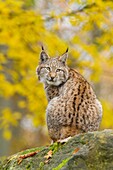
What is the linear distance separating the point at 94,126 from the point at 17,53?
21.3 ft

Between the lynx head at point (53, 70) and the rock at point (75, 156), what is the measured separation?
1799 mm

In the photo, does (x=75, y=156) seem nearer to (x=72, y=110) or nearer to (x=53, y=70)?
(x=72, y=110)

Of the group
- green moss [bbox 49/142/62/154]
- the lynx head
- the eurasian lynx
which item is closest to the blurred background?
the lynx head

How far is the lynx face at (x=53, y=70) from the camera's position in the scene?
8.19 metres

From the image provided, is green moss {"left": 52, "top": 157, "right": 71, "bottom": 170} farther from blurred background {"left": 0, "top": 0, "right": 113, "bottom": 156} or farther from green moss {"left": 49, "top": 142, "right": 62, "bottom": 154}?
blurred background {"left": 0, "top": 0, "right": 113, "bottom": 156}

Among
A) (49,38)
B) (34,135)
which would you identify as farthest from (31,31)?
(34,135)

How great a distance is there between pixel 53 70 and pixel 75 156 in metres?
2.61

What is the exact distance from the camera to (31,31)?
12.4 meters

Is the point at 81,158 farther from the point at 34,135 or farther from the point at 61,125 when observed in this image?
the point at 34,135

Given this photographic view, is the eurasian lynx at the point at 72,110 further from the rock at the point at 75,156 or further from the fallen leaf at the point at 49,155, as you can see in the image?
the fallen leaf at the point at 49,155

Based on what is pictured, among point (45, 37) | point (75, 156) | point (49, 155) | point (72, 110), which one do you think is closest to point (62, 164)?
point (75, 156)

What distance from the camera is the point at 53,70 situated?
8.32 metres

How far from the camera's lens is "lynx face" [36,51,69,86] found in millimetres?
8188

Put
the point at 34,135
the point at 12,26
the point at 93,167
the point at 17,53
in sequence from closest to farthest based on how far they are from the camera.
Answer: the point at 93,167 → the point at 12,26 → the point at 17,53 → the point at 34,135
